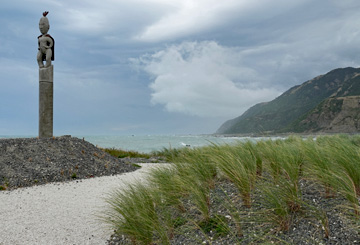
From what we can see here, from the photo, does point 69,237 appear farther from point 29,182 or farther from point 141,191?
point 29,182

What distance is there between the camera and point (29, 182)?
880 cm

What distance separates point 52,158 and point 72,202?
4041 millimetres

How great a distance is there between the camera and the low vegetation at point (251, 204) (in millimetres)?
3182

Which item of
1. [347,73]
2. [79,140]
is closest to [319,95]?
[347,73]

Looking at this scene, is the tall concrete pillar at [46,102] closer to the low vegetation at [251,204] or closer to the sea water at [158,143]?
the sea water at [158,143]

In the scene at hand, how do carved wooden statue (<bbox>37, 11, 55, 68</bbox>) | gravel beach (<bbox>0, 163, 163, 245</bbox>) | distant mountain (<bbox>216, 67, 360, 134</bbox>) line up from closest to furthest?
1. gravel beach (<bbox>0, 163, 163, 245</bbox>)
2. carved wooden statue (<bbox>37, 11, 55, 68</bbox>)
3. distant mountain (<bbox>216, 67, 360, 134</bbox>)

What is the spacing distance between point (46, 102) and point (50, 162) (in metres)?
2.98

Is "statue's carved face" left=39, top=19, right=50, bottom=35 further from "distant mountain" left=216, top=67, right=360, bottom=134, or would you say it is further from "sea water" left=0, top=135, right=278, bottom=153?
"distant mountain" left=216, top=67, right=360, bottom=134

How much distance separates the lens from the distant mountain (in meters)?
75.7

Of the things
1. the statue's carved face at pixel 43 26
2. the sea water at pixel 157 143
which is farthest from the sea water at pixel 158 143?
the statue's carved face at pixel 43 26

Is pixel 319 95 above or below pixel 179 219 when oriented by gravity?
above

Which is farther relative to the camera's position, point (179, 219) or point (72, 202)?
point (72, 202)

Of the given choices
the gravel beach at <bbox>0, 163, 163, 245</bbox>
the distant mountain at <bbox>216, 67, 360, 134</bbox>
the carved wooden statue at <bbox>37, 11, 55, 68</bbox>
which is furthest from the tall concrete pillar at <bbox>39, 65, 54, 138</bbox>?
the distant mountain at <bbox>216, 67, 360, 134</bbox>

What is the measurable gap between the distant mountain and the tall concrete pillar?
2255 centimetres
